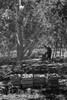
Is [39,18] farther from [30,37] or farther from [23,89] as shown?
[23,89]

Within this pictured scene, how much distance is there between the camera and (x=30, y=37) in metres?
10.0

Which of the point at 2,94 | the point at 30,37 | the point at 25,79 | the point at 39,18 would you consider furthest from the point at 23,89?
the point at 39,18

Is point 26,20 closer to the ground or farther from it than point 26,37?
farther from it

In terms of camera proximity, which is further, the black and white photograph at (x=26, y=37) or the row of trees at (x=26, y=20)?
the row of trees at (x=26, y=20)

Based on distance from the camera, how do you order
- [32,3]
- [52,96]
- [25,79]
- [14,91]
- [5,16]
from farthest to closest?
[32,3]
[5,16]
[25,79]
[14,91]
[52,96]

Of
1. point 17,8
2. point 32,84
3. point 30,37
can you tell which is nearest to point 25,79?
point 32,84

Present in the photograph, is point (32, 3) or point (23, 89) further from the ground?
point (32, 3)

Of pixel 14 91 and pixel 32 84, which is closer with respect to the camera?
pixel 14 91

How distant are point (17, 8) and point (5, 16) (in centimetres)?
129

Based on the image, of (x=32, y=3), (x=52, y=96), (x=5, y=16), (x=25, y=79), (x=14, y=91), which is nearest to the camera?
(x=52, y=96)

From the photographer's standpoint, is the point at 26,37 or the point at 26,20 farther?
the point at 26,37

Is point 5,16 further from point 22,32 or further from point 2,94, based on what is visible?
point 2,94

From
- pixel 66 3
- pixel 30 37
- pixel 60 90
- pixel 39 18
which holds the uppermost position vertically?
pixel 66 3

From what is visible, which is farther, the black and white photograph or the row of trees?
the row of trees
